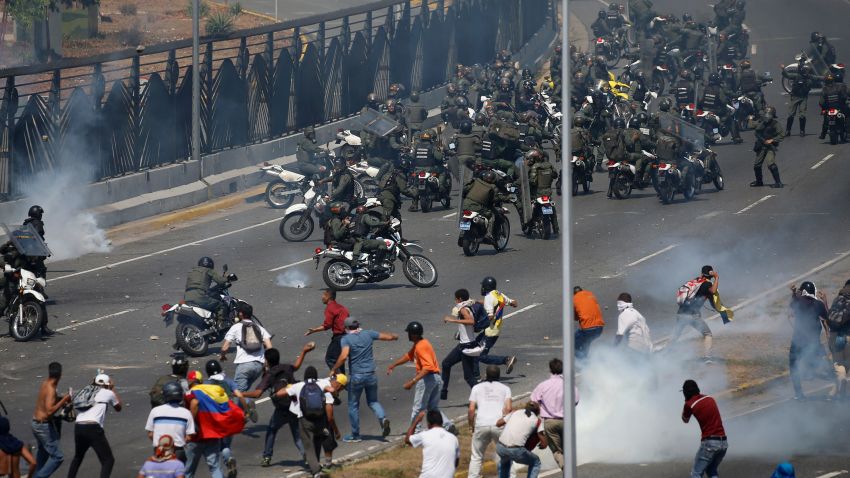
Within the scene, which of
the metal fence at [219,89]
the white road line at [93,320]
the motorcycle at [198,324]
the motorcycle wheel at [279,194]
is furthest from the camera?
the motorcycle wheel at [279,194]

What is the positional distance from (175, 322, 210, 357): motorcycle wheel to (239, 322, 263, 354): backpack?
11.0 ft

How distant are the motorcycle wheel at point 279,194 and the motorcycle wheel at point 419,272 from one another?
8.00 meters

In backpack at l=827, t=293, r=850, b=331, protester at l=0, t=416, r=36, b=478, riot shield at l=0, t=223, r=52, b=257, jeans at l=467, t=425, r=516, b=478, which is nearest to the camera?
protester at l=0, t=416, r=36, b=478

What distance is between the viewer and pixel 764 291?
25.0 m

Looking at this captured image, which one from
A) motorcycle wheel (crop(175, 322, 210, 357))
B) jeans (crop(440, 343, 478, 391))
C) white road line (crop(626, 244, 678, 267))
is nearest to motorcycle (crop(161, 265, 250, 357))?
motorcycle wheel (crop(175, 322, 210, 357))

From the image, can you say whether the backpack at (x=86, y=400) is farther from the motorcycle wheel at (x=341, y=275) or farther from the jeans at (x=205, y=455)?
the motorcycle wheel at (x=341, y=275)

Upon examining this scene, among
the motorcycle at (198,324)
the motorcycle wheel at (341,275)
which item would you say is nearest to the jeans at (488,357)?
the motorcycle at (198,324)

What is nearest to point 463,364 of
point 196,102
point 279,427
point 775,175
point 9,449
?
point 279,427

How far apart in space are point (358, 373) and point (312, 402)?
1.58m

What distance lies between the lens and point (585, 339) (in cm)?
1964

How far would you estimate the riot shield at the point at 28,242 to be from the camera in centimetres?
2202

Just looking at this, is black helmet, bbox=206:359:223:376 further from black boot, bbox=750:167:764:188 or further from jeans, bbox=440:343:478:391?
black boot, bbox=750:167:764:188

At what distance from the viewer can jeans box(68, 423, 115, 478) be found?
47.8 feet

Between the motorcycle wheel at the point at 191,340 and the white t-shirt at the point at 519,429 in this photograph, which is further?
the motorcycle wheel at the point at 191,340
